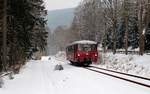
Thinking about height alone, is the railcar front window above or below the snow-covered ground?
above

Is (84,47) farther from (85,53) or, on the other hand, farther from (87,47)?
(85,53)

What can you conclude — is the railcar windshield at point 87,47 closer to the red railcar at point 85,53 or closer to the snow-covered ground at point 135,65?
the red railcar at point 85,53

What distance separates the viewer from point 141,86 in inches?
697

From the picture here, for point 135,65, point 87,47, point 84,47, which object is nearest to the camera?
point 135,65

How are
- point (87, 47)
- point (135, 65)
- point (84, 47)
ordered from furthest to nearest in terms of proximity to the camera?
point (87, 47) → point (84, 47) → point (135, 65)

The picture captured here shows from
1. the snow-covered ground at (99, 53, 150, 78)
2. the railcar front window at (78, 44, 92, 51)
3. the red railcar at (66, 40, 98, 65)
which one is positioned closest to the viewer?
the snow-covered ground at (99, 53, 150, 78)

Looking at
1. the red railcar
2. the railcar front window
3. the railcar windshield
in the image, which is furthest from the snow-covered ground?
the railcar front window

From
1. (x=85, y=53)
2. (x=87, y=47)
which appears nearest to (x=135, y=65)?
(x=85, y=53)

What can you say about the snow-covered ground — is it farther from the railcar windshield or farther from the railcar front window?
the railcar front window

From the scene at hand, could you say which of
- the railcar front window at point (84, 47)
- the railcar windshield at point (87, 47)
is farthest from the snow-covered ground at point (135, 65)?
the railcar front window at point (84, 47)

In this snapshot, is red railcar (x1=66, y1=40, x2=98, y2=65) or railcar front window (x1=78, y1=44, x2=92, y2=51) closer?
red railcar (x1=66, y1=40, x2=98, y2=65)

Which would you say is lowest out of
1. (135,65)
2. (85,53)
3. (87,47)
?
(135,65)

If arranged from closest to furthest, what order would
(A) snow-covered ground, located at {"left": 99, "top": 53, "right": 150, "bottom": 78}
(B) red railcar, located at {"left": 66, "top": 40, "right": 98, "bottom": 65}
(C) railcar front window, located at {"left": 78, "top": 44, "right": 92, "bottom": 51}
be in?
(A) snow-covered ground, located at {"left": 99, "top": 53, "right": 150, "bottom": 78} → (B) red railcar, located at {"left": 66, "top": 40, "right": 98, "bottom": 65} → (C) railcar front window, located at {"left": 78, "top": 44, "right": 92, "bottom": 51}

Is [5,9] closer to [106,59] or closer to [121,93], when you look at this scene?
[121,93]
